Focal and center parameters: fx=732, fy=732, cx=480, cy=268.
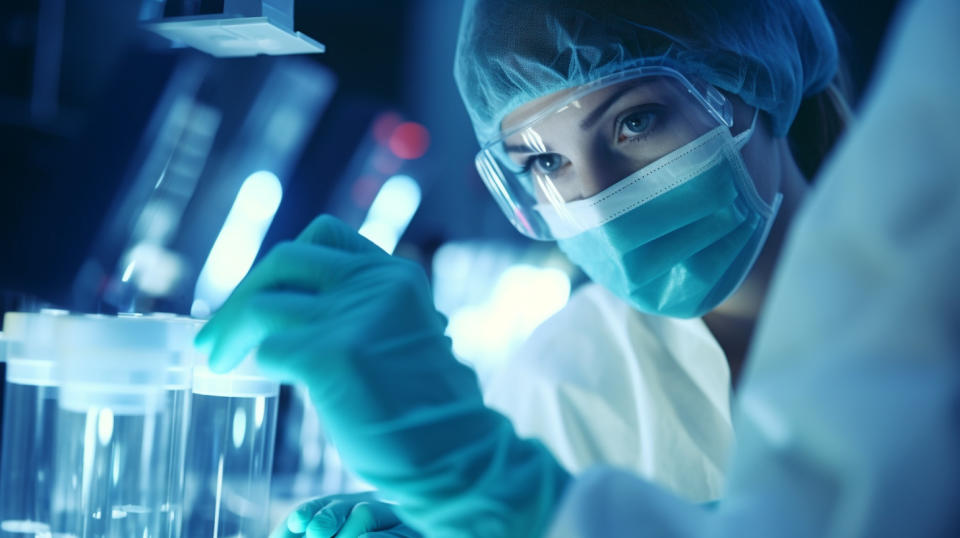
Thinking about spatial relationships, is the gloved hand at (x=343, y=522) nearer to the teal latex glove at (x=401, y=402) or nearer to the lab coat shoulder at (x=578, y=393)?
the teal latex glove at (x=401, y=402)

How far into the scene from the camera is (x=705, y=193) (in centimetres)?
118

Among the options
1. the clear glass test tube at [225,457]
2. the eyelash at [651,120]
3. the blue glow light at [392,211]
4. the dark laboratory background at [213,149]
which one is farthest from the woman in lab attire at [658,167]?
the blue glow light at [392,211]

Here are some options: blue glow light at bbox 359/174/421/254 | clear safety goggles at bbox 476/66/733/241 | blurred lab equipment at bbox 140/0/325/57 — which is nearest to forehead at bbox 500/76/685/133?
clear safety goggles at bbox 476/66/733/241

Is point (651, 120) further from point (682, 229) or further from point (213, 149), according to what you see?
point (213, 149)

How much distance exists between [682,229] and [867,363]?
2.18 ft

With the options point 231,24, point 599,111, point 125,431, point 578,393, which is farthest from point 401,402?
point 578,393

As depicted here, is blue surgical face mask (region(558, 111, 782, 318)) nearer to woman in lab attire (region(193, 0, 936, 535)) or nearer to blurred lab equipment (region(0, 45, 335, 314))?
woman in lab attire (region(193, 0, 936, 535))

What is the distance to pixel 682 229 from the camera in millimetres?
1224

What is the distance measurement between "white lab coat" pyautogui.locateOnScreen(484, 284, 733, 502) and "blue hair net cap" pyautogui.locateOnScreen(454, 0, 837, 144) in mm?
492

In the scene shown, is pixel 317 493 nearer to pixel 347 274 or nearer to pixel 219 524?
pixel 219 524

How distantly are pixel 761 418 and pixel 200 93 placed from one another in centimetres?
160

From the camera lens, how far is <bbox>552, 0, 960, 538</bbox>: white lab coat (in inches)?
21.9

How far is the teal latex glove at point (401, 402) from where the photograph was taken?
740mm

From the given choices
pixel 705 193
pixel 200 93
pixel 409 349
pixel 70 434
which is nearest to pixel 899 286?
pixel 409 349
